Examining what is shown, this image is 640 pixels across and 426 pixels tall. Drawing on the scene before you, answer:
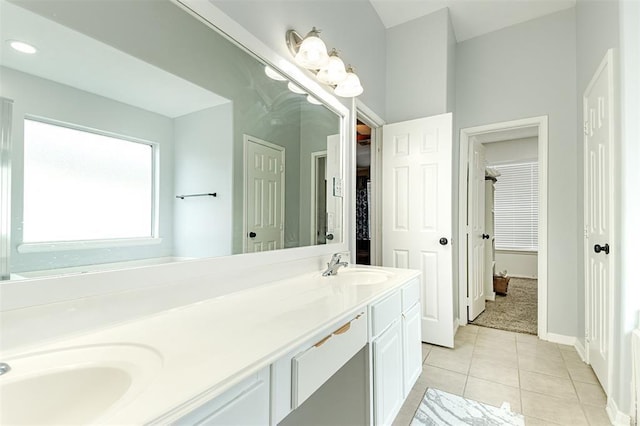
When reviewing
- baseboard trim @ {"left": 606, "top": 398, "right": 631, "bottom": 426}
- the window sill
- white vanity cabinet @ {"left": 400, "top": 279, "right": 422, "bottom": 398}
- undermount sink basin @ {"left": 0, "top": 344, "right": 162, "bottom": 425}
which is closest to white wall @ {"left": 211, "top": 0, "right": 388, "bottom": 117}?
the window sill

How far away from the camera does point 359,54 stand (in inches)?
94.3

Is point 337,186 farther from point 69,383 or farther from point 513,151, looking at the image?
point 513,151

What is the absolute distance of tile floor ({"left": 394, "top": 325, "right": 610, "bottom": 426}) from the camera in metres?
1.69

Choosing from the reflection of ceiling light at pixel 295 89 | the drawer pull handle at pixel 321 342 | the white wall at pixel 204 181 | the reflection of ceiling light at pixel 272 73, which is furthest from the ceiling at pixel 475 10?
the drawer pull handle at pixel 321 342

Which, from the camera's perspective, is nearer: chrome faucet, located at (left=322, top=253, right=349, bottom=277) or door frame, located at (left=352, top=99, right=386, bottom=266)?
chrome faucet, located at (left=322, top=253, right=349, bottom=277)

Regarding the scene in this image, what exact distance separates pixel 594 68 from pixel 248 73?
2.42 meters

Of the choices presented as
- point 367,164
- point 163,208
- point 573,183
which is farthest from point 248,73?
point 573,183

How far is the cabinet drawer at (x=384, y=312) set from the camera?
131 cm

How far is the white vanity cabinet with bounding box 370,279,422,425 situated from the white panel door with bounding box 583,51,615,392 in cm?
107

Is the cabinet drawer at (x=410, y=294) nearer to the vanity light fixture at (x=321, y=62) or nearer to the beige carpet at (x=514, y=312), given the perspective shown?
the vanity light fixture at (x=321, y=62)

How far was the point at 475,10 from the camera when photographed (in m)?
2.74

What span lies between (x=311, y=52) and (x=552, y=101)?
96.7 inches

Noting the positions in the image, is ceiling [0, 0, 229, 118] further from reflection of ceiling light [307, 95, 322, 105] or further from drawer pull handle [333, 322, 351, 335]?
drawer pull handle [333, 322, 351, 335]

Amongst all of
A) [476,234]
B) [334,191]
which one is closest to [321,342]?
[334,191]
